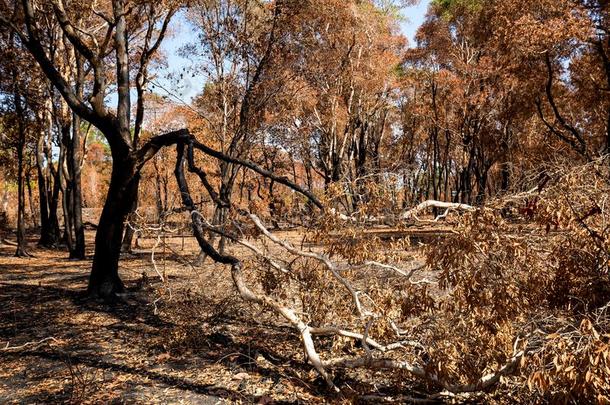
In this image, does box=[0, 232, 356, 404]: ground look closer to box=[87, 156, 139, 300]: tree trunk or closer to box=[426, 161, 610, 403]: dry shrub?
box=[87, 156, 139, 300]: tree trunk

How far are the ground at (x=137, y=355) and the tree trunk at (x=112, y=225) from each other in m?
0.47

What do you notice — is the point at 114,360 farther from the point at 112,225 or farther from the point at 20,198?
the point at 20,198

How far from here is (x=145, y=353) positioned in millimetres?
7523

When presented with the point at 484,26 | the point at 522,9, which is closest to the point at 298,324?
the point at 522,9

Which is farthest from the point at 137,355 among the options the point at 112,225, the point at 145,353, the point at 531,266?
the point at 531,266

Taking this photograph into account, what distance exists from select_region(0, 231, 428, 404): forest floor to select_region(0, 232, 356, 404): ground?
2cm

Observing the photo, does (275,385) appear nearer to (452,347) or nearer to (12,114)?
(452,347)

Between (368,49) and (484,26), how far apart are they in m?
6.36

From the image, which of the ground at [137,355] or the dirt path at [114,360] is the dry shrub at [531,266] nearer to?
the ground at [137,355]

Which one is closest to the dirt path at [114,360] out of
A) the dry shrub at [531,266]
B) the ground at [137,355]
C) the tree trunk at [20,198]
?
the ground at [137,355]

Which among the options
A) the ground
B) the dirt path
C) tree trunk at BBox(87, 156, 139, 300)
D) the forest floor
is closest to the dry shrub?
the forest floor

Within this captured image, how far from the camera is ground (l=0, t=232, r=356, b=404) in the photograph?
5965mm

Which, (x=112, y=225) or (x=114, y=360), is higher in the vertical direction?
(x=112, y=225)

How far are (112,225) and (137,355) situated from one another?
3.91 metres
